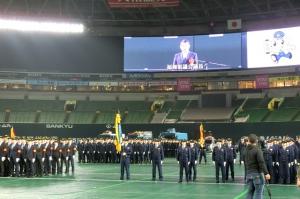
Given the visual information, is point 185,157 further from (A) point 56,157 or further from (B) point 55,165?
(B) point 55,165

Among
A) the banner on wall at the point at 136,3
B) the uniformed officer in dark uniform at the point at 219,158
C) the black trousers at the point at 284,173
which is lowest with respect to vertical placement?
the black trousers at the point at 284,173

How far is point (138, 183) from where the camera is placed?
2291 cm

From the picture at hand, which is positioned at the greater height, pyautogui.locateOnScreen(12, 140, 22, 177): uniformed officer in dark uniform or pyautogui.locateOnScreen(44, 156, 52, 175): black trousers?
pyautogui.locateOnScreen(12, 140, 22, 177): uniformed officer in dark uniform

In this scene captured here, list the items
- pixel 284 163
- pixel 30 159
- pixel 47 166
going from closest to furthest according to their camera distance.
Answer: pixel 284 163
pixel 30 159
pixel 47 166

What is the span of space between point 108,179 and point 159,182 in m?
3.08

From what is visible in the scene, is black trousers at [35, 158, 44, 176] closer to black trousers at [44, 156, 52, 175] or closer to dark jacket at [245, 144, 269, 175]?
black trousers at [44, 156, 52, 175]

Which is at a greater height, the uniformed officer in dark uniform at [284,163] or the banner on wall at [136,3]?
the banner on wall at [136,3]

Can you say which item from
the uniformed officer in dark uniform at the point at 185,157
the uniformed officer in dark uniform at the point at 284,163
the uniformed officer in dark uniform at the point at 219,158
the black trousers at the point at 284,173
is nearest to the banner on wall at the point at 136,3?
the uniformed officer in dark uniform at the point at 185,157

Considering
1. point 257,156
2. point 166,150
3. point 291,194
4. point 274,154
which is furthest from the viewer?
point 166,150

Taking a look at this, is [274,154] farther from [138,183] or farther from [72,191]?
[72,191]

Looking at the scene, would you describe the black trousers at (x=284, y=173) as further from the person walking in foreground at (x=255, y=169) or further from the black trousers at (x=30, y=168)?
the black trousers at (x=30, y=168)

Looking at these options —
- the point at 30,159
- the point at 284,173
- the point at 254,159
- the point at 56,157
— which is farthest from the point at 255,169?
the point at 56,157

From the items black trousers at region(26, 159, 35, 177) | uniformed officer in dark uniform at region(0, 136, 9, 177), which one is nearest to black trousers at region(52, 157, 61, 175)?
black trousers at region(26, 159, 35, 177)

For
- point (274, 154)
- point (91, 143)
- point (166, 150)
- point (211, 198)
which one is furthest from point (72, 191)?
point (166, 150)
